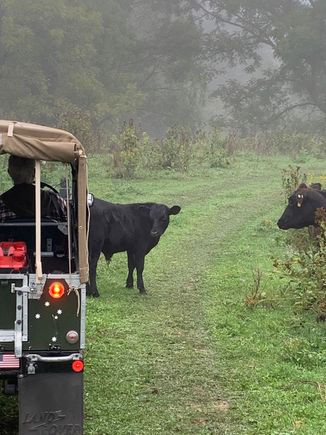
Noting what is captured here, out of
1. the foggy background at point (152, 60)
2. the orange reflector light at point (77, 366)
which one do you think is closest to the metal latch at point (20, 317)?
the orange reflector light at point (77, 366)

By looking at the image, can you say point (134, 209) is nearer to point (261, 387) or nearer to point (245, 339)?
point (245, 339)

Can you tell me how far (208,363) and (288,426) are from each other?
169 centimetres

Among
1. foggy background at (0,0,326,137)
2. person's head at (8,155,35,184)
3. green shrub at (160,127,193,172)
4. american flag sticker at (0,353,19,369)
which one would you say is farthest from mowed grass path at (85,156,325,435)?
foggy background at (0,0,326,137)

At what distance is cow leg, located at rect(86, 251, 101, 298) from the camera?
32.4 ft

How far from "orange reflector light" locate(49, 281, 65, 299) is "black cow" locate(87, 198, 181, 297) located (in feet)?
16.1

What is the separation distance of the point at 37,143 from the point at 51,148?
0.32ft

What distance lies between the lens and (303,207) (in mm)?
12234

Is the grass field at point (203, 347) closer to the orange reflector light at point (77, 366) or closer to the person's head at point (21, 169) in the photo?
the orange reflector light at point (77, 366)

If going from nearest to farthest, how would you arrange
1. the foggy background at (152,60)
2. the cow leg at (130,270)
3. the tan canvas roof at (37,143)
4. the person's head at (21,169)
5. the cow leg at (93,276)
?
the tan canvas roof at (37,143) < the person's head at (21,169) < the cow leg at (93,276) < the cow leg at (130,270) < the foggy background at (152,60)

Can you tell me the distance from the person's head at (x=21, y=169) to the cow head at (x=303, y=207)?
6.89 meters

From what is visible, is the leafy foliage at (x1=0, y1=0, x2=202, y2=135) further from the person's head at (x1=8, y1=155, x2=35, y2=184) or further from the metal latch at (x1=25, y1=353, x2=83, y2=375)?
the metal latch at (x1=25, y1=353, x2=83, y2=375)

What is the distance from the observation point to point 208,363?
24.3 feet

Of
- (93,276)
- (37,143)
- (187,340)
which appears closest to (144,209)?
(93,276)

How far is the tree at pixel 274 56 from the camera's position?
131 feet
